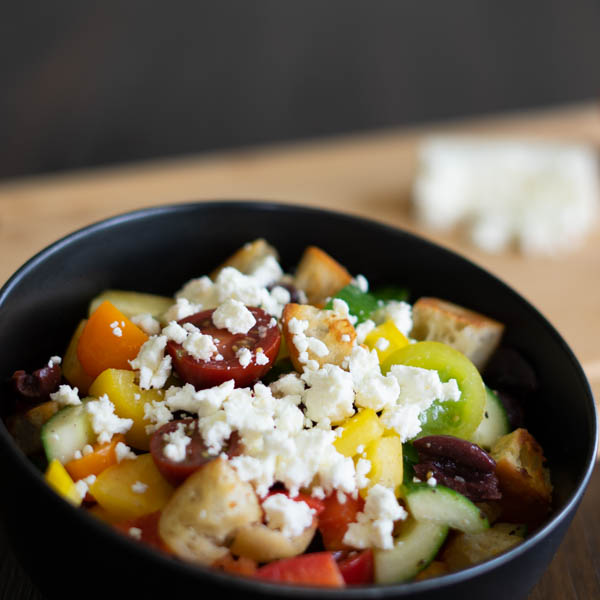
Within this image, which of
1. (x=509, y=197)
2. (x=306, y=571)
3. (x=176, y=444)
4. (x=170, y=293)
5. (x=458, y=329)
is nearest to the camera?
(x=306, y=571)

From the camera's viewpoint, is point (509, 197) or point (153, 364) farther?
point (509, 197)

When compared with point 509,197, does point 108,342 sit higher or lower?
higher

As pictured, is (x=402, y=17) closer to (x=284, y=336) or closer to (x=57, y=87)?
(x=57, y=87)

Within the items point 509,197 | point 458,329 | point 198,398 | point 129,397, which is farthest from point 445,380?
point 509,197

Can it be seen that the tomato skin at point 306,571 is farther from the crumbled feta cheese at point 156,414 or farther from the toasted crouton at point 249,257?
the toasted crouton at point 249,257

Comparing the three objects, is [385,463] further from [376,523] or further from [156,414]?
[156,414]

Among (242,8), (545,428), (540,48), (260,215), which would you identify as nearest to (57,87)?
(242,8)

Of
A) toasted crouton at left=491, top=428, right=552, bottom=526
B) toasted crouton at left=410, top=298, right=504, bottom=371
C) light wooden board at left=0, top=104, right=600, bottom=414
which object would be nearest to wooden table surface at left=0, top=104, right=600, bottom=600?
light wooden board at left=0, top=104, right=600, bottom=414
